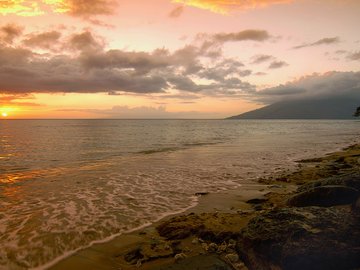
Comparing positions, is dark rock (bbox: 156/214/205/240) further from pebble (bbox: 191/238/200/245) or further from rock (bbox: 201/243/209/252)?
rock (bbox: 201/243/209/252)

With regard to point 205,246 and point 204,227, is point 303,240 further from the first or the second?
point 204,227

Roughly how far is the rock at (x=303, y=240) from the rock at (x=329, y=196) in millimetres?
1679

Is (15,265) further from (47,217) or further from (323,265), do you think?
(323,265)

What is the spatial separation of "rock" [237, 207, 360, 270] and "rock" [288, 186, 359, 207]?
5.51 feet

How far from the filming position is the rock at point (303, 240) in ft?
18.2

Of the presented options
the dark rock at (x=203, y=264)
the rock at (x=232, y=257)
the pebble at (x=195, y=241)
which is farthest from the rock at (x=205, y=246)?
the dark rock at (x=203, y=264)

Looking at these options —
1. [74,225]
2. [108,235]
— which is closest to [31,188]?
[74,225]

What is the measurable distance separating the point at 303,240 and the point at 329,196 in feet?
11.6

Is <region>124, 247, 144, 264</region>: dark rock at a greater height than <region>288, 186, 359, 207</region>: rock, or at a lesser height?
lesser

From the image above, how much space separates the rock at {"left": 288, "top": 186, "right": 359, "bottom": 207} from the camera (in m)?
8.39

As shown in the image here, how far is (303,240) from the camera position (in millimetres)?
5840

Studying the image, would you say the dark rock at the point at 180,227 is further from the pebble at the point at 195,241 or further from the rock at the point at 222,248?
the rock at the point at 222,248

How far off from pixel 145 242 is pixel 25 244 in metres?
3.76

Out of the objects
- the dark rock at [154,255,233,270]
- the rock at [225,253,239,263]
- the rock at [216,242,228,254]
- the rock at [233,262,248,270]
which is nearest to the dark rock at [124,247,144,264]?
the rock at [216,242,228,254]
